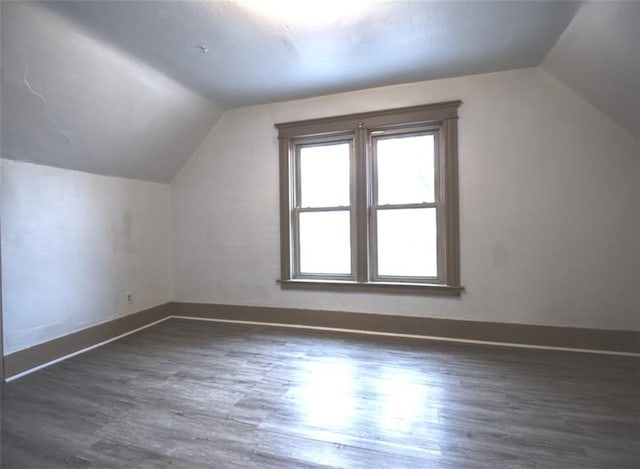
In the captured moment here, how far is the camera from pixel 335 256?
354cm

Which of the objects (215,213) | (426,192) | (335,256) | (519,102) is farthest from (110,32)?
(519,102)

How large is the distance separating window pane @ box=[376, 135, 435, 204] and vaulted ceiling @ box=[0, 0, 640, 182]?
0.61m

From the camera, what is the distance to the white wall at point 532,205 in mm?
2684

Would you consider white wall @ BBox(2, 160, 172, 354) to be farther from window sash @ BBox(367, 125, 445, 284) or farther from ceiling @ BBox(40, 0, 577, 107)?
window sash @ BBox(367, 125, 445, 284)

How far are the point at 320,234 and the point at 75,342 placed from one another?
8.41ft

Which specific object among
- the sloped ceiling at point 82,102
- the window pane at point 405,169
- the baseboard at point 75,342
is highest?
the sloped ceiling at point 82,102

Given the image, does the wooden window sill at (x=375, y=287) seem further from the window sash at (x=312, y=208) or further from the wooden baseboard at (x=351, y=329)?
the wooden baseboard at (x=351, y=329)

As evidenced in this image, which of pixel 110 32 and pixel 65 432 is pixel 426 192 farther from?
pixel 65 432

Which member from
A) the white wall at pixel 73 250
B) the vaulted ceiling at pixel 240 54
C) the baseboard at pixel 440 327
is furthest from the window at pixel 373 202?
the white wall at pixel 73 250

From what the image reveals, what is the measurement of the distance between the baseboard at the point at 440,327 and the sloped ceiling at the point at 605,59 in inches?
68.5

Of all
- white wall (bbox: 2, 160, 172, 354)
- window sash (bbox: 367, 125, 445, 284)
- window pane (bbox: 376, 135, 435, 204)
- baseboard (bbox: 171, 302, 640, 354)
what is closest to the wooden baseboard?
baseboard (bbox: 171, 302, 640, 354)

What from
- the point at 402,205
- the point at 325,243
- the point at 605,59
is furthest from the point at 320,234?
the point at 605,59

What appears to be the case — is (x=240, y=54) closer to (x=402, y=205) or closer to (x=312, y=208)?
(x=312, y=208)

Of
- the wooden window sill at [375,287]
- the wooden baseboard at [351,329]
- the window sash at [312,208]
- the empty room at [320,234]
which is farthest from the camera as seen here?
the window sash at [312,208]
